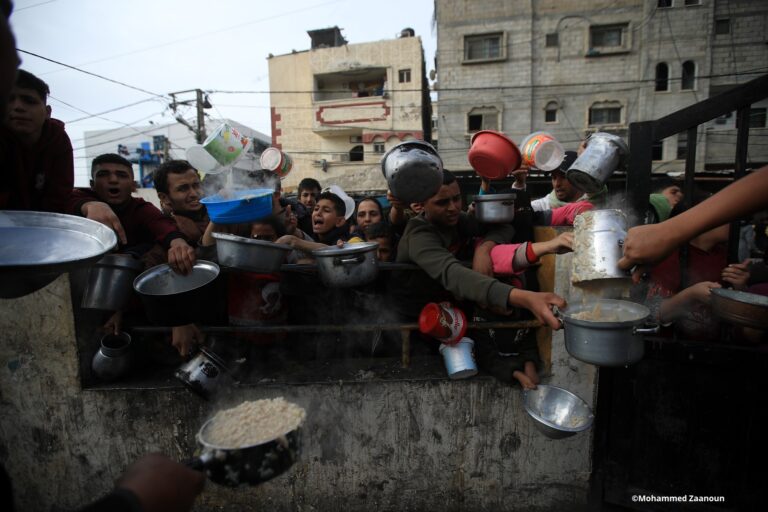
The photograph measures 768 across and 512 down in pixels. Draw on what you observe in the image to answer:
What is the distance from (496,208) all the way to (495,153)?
670 mm

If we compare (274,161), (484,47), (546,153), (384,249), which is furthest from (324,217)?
(484,47)

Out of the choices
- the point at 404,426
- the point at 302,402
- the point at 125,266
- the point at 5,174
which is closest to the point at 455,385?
the point at 404,426

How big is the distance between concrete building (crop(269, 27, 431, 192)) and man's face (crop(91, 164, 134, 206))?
62.9ft

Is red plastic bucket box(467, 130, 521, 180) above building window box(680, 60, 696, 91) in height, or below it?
below

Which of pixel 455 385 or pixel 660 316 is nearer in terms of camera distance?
pixel 660 316

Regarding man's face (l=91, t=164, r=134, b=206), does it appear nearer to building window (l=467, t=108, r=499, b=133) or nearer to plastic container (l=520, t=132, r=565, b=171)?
plastic container (l=520, t=132, r=565, b=171)

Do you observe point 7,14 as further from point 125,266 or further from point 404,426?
point 404,426

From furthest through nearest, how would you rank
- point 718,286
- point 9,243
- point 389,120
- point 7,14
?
1. point 389,120
2. point 718,286
3. point 9,243
4. point 7,14

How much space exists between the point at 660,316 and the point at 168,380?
3.31m

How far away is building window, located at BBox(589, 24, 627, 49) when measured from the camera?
18.3 metres

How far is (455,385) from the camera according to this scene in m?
2.47

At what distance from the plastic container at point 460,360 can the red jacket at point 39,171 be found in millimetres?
2764

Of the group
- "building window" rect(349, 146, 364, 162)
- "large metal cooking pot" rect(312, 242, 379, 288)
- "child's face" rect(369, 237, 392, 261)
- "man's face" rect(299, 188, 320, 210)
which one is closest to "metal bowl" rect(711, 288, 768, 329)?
"large metal cooking pot" rect(312, 242, 379, 288)

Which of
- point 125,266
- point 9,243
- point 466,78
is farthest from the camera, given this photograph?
point 466,78
